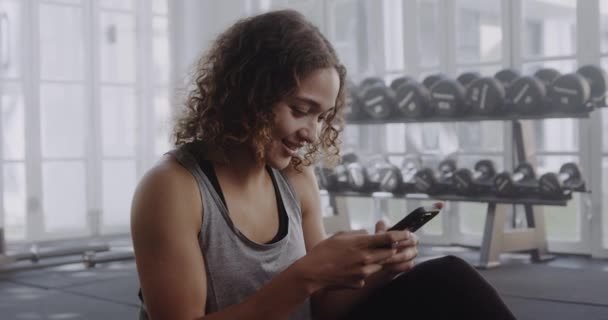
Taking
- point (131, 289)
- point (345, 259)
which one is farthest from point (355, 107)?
point (345, 259)

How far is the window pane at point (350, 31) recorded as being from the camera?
4566 mm

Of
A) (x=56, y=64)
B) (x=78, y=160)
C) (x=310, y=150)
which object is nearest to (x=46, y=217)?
(x=78, y=160)

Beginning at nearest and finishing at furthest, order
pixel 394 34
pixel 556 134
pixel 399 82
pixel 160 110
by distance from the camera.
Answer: pixel 556 134 → pixel 399 82 → pixel 394 34 → pixel 160 110

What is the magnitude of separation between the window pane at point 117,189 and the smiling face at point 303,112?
13.6 feet

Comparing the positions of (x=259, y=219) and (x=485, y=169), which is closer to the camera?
(x=259, y=219)

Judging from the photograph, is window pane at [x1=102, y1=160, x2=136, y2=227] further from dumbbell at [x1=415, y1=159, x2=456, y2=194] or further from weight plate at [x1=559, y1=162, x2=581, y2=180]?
weight plate at [x1=559, y1=162, x2=581, y2=180]

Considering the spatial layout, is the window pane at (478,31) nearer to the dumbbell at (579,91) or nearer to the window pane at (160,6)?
the dumbbell at (579,91)

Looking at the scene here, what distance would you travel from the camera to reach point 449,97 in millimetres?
3570

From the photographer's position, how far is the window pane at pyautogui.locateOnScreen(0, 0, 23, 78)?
4516 mm

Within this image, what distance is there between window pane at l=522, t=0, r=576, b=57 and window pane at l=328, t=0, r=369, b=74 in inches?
41.3

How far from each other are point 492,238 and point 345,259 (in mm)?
2539

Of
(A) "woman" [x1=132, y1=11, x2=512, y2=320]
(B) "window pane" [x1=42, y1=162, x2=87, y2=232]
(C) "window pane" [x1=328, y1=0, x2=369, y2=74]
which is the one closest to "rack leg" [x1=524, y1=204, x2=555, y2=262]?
(C) "window pane" [x1=328, y1=0, x2=369, y2=74]

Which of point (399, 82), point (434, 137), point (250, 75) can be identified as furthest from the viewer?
point (434, 137)

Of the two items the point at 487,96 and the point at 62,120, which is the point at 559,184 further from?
the point at 62,120
